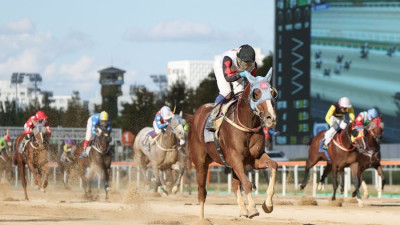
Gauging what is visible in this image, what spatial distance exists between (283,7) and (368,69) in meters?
5.18

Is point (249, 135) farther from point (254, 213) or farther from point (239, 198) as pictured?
point (254, 213)

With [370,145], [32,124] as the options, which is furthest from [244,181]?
[32,124]


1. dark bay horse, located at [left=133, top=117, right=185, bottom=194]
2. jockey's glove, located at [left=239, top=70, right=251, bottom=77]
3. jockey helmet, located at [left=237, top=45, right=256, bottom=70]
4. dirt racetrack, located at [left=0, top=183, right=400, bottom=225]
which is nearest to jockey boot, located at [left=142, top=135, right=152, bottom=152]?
dark bay horse, located at [left=133, top=117, right=185, bottom=194]

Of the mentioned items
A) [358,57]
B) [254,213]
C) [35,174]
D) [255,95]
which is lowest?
[35,174]

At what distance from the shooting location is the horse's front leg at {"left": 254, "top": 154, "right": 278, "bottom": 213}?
11.7 metres

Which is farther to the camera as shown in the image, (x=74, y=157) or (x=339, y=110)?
(x=74, y=157)

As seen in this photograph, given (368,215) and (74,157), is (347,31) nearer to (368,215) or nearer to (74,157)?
(74,157)

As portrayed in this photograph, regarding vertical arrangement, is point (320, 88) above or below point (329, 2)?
below

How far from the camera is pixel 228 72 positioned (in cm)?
1331

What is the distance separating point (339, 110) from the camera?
21141 millimetres

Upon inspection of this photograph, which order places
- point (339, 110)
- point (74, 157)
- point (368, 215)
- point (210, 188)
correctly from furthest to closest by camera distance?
point (210, 188) < point (74, 157) < point (339, 110) < point (368, 215)

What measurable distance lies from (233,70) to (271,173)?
193 centimetres

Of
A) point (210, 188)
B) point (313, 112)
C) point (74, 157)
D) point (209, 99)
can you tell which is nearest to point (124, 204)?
point (74, 157)

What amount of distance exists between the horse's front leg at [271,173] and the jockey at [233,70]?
3.54 ft
